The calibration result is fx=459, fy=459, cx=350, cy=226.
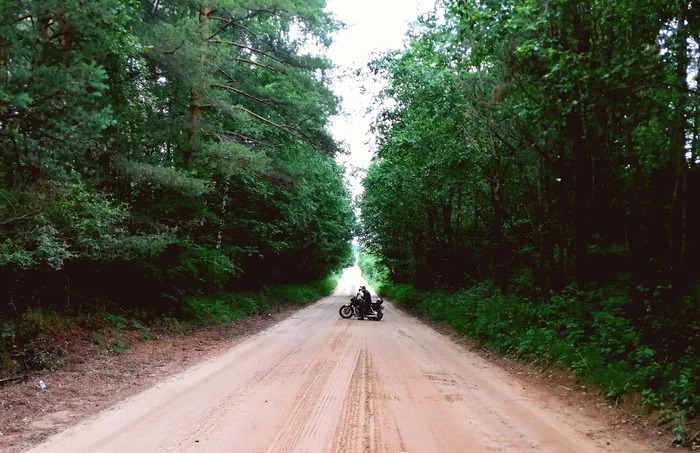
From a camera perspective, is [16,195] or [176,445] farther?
[16,195]

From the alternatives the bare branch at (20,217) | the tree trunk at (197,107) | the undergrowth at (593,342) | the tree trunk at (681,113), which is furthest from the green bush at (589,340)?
the tree trunk at (197,107)

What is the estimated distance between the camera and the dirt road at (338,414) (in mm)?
4625

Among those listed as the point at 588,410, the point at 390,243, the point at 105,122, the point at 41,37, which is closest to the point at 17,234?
the point at 105,122

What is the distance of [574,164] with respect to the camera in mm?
10742

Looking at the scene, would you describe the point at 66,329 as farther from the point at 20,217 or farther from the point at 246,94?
the point at 246,94

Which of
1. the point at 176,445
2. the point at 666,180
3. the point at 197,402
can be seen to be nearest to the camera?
the point at 176,445

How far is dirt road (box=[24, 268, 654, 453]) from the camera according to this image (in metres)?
4.62

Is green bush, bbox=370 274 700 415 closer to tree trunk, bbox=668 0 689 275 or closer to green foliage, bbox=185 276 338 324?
tree trunk, bbox=668 0 689 275

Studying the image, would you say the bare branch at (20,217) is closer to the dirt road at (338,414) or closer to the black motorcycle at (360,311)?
the dirt road at (338,414)

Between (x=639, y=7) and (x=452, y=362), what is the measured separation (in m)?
6.84

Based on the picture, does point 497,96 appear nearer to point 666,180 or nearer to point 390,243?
point 666,180

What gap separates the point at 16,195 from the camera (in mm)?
6652

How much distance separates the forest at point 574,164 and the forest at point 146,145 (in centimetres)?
338

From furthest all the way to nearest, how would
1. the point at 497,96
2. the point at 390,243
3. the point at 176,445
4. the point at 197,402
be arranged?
1. the point at 390,243
2. the point at 497,96
3. the point at 197,402
4. the point at 176,445
